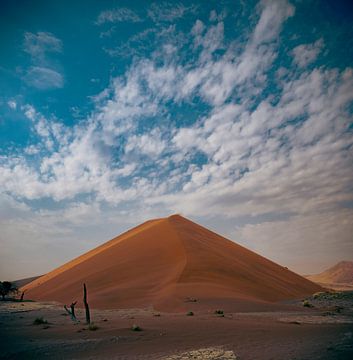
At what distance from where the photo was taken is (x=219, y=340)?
11125 millimetres

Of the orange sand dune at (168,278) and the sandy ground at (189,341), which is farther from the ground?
the orange sand dune at (168,278)

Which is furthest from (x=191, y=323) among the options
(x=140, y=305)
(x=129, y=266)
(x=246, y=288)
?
(x=129, y=266)

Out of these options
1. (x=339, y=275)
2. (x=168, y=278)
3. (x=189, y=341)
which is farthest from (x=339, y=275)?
(x=189, y=341)

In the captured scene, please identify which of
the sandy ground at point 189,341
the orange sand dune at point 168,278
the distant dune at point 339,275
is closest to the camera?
the sandy ground at point 189,341

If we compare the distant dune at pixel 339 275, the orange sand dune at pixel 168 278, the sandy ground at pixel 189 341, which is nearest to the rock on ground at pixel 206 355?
the sandy ground at pixel 189 341

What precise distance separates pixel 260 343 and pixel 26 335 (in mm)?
10196

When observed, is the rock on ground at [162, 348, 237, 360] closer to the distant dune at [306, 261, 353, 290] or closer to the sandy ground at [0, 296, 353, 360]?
the sandy ground at [0, 296, 353, 360]

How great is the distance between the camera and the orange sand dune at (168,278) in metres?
25.8

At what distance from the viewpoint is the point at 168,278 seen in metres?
30.9

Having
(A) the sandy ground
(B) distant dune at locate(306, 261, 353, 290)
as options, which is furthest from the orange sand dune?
(B) distant dune at locate(306, 261, 353, 290)

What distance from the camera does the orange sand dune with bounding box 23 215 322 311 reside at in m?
25.8

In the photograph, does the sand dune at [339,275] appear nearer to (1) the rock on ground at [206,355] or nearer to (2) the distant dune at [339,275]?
(2) the distant dune at [339,275]

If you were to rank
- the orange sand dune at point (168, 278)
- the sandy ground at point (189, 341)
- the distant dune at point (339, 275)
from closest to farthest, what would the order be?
the sandy ground at point (189, 341), the orange sand dune at point (168, 278), the distant dune at point (339, 275)

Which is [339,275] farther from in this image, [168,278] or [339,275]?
[168,278]
